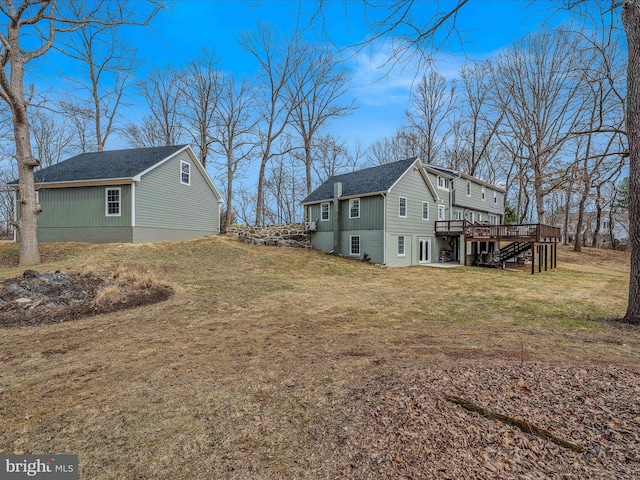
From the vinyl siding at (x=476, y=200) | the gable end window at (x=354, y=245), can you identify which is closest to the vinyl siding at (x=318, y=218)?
the gable end window at (x=354, y=245)

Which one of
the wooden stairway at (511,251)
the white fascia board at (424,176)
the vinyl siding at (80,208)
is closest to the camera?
the vinyl siding at (80,208)

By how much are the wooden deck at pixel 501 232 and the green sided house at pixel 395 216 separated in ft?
0.33

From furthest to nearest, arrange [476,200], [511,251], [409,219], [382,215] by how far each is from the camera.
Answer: [476,200]
[511,251]
[409,219]
[382,215]

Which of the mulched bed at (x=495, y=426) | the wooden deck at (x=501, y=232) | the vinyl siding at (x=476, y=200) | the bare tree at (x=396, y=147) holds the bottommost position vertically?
the mulched bed at (x=495, y=426)

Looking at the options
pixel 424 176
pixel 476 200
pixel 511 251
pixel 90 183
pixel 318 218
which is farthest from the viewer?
pixel 476 200

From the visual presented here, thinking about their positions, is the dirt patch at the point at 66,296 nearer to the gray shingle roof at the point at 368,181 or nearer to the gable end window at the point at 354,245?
the gable end window at the point at 354,245

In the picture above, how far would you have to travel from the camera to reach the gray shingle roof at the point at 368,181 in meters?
19.2

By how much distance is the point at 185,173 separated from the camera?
19.7 metres

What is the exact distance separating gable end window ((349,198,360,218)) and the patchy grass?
10590mm

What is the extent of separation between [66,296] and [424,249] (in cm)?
1937

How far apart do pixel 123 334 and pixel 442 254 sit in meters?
21.0

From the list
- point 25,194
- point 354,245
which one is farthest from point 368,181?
point 25,194

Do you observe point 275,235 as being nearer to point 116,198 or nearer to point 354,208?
point 354,208

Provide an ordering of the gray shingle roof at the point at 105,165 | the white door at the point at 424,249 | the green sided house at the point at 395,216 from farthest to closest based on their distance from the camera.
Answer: the white door at the point at 424,249
the green sided house at the point at 395,216
the gray shingle roof at the point at 105,165
